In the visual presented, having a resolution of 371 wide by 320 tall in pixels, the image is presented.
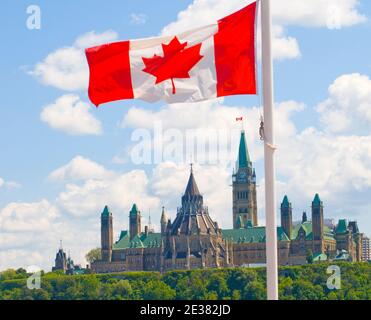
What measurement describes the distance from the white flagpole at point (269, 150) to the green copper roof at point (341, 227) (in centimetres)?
18205

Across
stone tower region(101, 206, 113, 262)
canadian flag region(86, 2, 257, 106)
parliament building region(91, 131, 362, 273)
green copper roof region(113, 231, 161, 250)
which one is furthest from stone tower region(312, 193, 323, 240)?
canadian flag region(86, 2, 257, 106)

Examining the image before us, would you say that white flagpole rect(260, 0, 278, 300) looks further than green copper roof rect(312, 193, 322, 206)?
No

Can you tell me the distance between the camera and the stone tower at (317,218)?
603 ft

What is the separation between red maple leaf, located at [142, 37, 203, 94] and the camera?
12.2 metres

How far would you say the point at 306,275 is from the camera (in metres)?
169

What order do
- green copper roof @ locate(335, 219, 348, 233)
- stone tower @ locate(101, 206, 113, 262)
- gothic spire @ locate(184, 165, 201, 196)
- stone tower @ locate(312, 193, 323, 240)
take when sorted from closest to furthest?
stone tower @ locate(312, 193, 323, 240) → gothic spire @ locate(184, 165, 201, 196) → green copper roof @ locate(335, 219, 348, 233) → stone tower @ locate(101, 206, 113, 262)

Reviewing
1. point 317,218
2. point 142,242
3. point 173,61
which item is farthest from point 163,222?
point 173,61

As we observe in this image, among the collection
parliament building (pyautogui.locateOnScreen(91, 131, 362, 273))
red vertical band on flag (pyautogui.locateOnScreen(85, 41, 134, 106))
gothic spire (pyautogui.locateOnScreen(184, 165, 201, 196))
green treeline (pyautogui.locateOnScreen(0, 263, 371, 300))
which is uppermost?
gothic spire (pyautogui.locateOnScreen(184, 165, 201, 196))

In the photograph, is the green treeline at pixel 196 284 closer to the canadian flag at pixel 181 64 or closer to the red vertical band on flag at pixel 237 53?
the canadian flag at pixel 181 64

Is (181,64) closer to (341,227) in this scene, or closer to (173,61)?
(173,61)

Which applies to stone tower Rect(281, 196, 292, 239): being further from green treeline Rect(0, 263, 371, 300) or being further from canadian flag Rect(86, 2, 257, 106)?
canadian flag Rect(86, 2, 257, 106)

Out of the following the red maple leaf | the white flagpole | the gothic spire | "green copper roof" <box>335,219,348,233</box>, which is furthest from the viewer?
"green copper roof" <box>335,219,348,233</box>

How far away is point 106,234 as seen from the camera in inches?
7741
